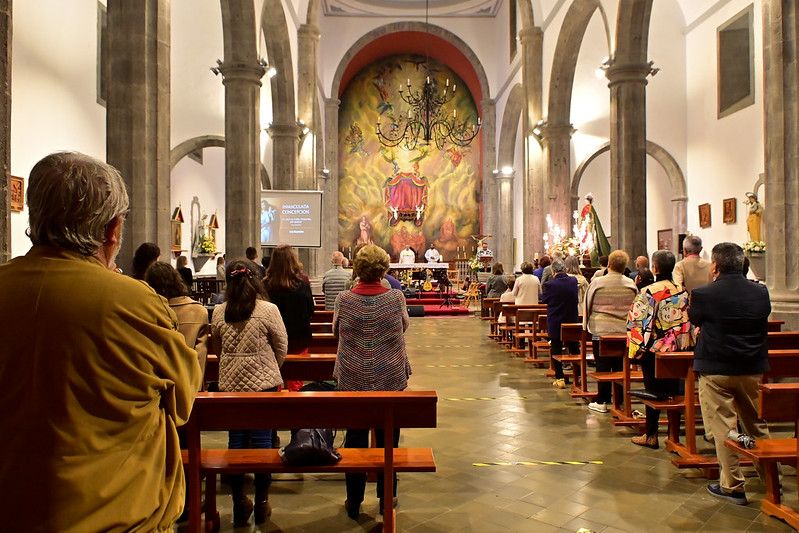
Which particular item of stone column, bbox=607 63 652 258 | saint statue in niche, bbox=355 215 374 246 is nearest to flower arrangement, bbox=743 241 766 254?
stone column, bbox=607 63 652 258

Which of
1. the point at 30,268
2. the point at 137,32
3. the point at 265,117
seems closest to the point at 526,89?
the point at 265,117

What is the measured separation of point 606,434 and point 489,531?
2306 millimetres

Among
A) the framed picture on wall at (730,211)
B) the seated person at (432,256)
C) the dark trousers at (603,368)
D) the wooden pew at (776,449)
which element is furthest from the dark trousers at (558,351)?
the seated person at (432,256)

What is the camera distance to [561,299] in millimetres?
7559

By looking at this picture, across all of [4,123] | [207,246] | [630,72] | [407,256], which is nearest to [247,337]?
[4,123]

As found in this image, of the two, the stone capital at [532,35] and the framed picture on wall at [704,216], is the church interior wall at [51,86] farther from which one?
the framed picture on wall at [704,216]

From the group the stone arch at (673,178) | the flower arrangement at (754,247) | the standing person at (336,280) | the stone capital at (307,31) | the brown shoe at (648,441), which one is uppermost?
the stone capital at (307,31)

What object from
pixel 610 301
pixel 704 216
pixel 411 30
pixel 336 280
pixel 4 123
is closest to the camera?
pixel 4 123

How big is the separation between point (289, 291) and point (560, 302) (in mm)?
3841

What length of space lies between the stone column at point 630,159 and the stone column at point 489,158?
1455 cm

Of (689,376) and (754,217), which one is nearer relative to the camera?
(689,376)

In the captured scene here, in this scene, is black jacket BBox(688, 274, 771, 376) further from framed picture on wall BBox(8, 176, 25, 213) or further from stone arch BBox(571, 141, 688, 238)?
stone arch BBox(571, 141, 688, 238)

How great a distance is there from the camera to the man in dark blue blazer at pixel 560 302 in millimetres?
7566

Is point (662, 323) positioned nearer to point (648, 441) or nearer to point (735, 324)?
point (648, 441)
